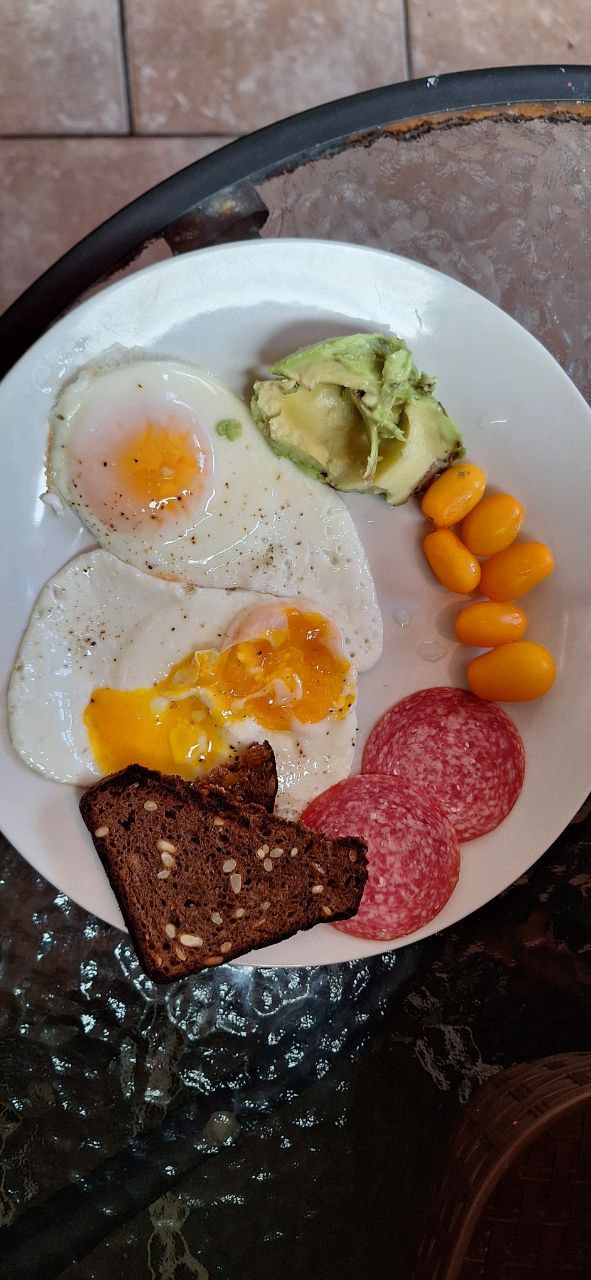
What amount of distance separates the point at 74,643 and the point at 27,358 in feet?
1.31

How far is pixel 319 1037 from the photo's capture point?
5.02 feet

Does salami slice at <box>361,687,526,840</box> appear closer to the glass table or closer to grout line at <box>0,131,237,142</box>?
the glass table

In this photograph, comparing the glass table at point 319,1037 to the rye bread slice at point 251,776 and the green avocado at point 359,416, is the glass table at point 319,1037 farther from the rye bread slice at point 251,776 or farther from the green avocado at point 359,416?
the rye bread slice at point 251,776

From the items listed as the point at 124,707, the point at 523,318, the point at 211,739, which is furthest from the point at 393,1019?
the point at 523,318

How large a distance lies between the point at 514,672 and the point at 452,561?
0.60ft

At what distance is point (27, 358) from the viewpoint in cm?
126

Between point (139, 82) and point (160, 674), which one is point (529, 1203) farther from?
point (139, 82)

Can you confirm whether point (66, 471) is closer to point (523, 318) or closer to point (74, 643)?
point (74, 643)

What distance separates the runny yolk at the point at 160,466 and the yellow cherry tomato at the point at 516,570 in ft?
1.46

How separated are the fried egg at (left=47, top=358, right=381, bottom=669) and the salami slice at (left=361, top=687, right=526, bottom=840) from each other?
0.44 ft

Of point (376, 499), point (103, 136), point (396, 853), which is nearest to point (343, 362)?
point (376, 499)

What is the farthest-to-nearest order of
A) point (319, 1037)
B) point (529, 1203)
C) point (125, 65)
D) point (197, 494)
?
point (125, 65), point (319, 1037), point (197, 494), point (529, 1203)

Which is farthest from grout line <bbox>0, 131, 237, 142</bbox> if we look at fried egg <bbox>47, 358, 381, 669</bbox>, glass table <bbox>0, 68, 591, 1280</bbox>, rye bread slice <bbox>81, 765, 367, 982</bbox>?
rye bread slice <bbox>81, 765, 367, 982</bbox>

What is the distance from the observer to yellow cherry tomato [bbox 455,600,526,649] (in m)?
1.38
